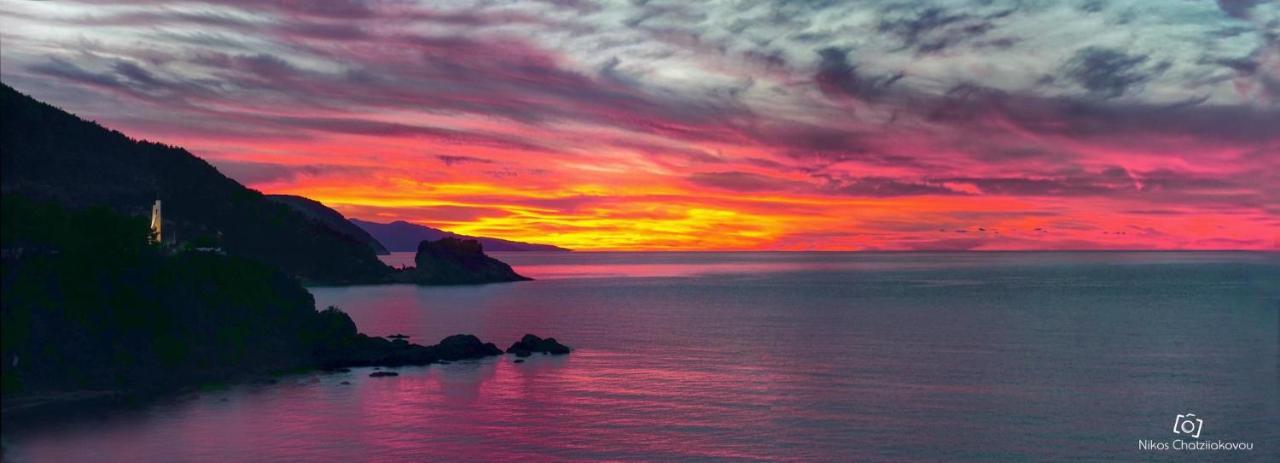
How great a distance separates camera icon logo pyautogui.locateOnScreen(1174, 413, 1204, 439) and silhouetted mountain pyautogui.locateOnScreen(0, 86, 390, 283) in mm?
74377

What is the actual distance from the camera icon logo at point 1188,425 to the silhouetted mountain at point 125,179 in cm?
7438

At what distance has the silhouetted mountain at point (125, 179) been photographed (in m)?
104

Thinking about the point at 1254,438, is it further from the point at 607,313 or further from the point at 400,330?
the point at 607,313

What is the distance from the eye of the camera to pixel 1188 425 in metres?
54.2

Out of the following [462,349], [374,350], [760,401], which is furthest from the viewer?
Answer: [462,349]

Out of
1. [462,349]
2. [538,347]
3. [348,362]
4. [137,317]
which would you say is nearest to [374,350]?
[348,362]

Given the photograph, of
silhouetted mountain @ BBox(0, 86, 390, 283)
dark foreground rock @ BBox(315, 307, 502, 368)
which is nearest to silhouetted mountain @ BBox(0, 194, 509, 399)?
dark foreground rock @ BBox(315, 307, 502, 368)

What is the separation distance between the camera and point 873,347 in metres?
92.2

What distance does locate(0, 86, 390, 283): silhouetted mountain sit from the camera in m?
104

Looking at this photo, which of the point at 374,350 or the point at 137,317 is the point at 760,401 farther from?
the point at 137,317

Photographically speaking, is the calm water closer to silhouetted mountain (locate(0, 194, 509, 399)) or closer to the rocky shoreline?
the rocky shoreline

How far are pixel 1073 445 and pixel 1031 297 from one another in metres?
133

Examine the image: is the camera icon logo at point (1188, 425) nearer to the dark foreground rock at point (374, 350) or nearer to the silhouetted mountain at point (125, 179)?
the dark foreground rock at point (374, 350)

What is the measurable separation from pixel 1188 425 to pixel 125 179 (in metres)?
122
